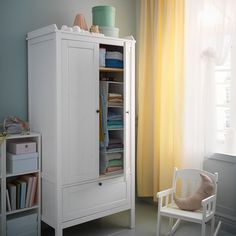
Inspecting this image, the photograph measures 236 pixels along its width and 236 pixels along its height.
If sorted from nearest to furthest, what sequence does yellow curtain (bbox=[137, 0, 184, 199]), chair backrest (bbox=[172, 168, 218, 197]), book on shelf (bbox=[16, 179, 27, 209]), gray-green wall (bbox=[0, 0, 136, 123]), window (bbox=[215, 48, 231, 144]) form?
book on shelf (bbox=[16, 179, 27, 209]), gray-green wall (bbox=[0, 0, 136, 123]), chair backrest (bbox=[172, 168, 218, 197]), window (bbox=[215, 48, 231, 144]), yellow curtain (bbox=[137, 0, 184, 199])

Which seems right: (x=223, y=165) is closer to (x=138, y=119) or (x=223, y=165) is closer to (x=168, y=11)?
(x=138, y=119)

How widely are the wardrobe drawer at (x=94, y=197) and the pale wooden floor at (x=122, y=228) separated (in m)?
0.27

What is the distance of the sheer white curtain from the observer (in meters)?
3.10

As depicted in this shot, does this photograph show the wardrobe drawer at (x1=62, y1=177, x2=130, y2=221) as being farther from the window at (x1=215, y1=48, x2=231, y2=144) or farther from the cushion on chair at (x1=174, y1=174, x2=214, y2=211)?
the window at (x1=215, y1=48, x2=231, y2=144)

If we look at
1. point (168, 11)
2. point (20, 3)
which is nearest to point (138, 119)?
point (168, 11)

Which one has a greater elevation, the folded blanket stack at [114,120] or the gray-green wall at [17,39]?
the gray-green wall at [17,39]

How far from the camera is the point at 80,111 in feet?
9.27

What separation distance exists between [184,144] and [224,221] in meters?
0.84

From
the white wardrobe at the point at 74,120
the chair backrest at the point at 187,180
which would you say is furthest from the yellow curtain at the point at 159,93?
the white wardrobe at the point at 74,120

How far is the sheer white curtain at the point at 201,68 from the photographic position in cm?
310

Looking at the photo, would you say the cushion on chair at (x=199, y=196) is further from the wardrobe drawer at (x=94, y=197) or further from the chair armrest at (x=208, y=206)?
the wardrobe drawer at (x=94, y=197)

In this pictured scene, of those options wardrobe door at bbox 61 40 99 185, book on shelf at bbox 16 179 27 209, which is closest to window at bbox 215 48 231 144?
wardrobe door at bbox 61 40 99 185

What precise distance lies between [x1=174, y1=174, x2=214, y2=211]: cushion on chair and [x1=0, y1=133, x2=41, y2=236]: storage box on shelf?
4.12 feet

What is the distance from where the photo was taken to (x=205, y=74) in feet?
10.7
